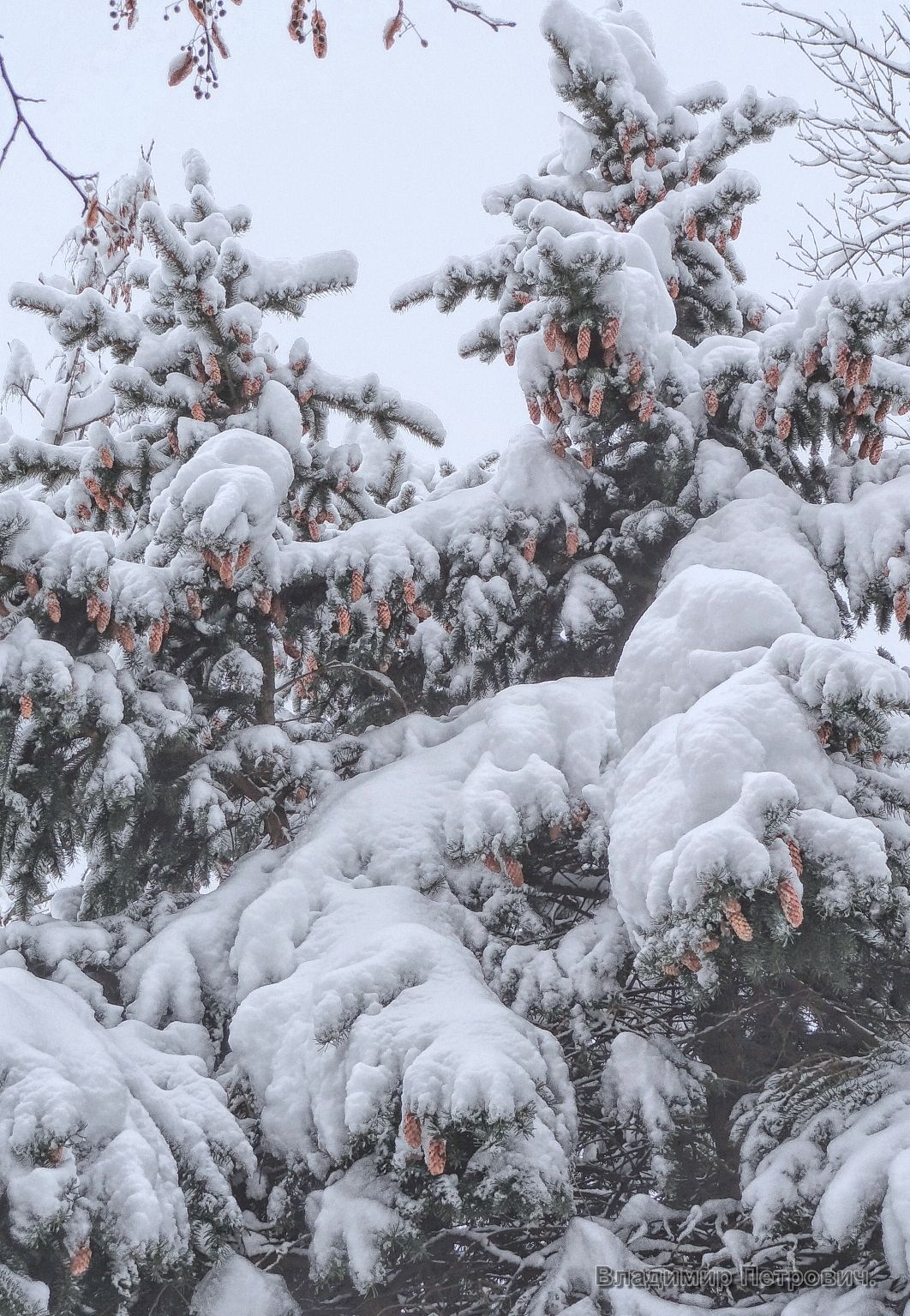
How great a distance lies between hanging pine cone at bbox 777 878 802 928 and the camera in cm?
236

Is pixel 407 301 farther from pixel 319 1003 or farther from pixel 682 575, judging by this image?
pixel 319 1003

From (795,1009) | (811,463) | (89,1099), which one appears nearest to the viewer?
(89,1099)

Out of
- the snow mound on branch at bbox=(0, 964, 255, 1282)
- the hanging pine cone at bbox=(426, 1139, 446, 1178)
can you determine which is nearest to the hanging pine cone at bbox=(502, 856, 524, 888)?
the hanging pine cone at bbox=(426, 1139, 446, 1178)

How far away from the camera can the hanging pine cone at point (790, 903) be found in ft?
7.73

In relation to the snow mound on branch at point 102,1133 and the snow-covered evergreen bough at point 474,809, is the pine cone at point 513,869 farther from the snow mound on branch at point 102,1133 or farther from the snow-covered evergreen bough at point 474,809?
the snow mound on branch at point 102,1133

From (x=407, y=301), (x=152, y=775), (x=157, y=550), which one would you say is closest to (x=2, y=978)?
(x=152, y=775)

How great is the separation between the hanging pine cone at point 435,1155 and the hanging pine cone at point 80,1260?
2.69 feet

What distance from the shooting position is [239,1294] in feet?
9.82

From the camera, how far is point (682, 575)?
3.59 m

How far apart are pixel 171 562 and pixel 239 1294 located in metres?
2.34

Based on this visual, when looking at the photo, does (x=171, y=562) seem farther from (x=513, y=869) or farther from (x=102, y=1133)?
(x=102, y=1133)

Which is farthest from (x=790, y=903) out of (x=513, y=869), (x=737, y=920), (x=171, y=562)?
(x=171, y=562)

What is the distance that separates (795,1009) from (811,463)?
7.04ft

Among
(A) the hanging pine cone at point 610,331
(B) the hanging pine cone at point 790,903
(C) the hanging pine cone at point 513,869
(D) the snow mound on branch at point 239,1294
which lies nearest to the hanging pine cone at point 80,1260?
(D) the snow mound on branch at point 239,1294
